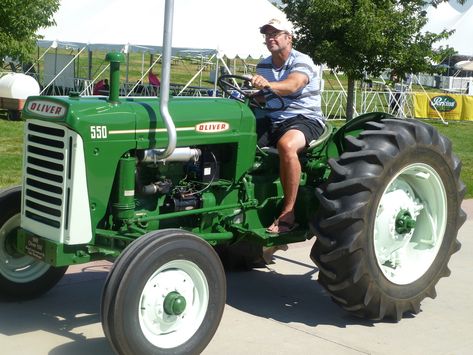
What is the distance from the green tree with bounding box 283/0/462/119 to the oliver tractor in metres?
12.3

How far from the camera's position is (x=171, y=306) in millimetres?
4453

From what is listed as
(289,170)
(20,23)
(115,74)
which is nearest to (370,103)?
(20,23)

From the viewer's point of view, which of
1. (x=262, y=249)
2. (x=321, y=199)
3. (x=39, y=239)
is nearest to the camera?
(x=39, y=239)

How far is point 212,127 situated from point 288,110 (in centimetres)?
82

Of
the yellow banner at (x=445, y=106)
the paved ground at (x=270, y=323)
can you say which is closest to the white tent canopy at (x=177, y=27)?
the yellow banner at (x=445, y=106)

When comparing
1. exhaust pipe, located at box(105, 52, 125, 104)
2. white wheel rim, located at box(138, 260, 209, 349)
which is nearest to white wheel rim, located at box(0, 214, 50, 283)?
exhaust pipe, located at box(105, 52, 125, 104)

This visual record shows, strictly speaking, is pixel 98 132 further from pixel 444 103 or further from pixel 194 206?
pixel 444 103

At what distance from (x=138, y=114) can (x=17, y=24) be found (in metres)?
11.3

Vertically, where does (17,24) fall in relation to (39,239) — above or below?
above

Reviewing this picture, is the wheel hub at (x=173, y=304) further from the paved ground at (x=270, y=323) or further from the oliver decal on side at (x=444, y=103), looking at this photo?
the oliver decal on side at (x=444, y=103)

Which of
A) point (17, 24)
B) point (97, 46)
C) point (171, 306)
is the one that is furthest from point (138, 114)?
point (97, 46)

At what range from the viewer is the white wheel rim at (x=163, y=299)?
439 centimetres

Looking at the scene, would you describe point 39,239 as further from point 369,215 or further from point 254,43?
point 254,43

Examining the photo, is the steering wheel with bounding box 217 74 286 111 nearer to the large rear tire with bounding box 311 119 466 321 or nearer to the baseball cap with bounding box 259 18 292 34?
the baseball cap with bounding box 259 18 292 34
